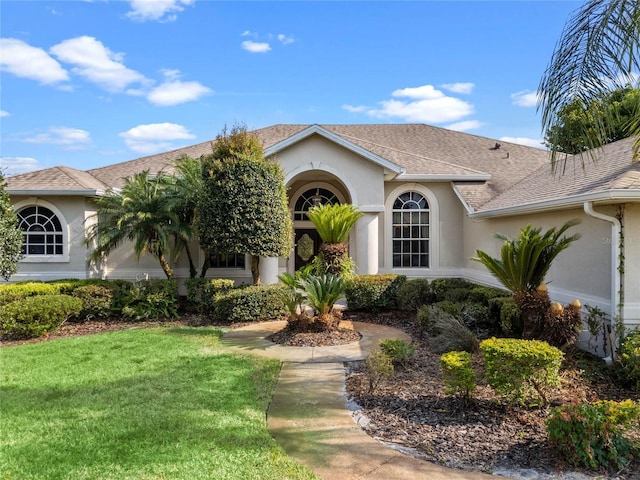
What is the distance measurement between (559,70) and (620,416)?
5.00 meters

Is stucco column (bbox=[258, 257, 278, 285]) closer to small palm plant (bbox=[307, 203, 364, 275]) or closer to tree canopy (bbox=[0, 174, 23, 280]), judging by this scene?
small palm plant (bbox=[307, 203, 364, 275])

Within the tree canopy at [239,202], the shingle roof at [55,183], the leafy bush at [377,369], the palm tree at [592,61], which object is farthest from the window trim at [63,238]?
the palm tree at [592,61]

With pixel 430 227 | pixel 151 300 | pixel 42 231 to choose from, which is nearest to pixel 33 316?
pixel 151 300

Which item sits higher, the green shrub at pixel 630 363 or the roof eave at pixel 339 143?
the roof eave at pixel 339 143

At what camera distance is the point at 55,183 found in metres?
13.7

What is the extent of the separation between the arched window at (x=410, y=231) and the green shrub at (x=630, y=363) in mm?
8925

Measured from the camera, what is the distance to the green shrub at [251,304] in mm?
11469

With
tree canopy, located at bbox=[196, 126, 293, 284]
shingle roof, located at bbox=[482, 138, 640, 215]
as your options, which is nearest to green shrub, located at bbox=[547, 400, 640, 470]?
shingle roof, located at bbox=[482, 138, 640, 215]

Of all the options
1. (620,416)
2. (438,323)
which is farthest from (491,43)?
(620,416)

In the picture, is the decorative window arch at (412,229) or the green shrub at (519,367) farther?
the decorative window arch at (412,229)

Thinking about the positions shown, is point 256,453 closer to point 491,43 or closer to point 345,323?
point 345,323

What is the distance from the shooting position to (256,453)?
14.1ft

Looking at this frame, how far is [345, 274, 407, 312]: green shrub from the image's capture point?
12328 mm

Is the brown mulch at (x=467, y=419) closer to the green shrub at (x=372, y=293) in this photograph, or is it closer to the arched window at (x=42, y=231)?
the green shrub at (x=372, y=293)
